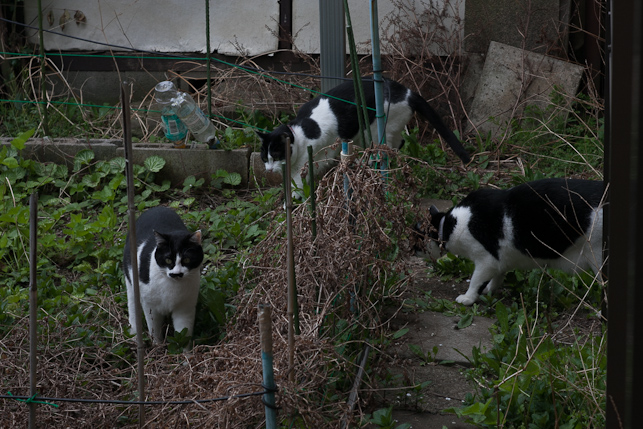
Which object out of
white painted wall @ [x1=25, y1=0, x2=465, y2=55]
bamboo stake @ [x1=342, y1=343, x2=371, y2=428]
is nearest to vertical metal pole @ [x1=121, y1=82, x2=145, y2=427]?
bamboo stake @ [x1=342, y1=343, x2=371, y2=428]

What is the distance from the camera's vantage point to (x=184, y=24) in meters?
6.95

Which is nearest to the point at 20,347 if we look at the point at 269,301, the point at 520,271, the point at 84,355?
the point at 84,355

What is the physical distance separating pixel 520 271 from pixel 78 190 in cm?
343

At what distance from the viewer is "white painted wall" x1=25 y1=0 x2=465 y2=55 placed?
6.73 meters

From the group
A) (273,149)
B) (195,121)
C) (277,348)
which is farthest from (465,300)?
(195,121)

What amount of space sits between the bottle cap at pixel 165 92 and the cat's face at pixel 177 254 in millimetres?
2822

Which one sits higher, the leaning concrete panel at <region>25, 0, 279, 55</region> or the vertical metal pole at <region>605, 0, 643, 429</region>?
the leaning concrete panel at <region>25, 0, 279, 55</region>

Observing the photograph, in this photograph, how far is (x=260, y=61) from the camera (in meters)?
6.85

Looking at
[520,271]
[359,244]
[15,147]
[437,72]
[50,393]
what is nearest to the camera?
[50,393]

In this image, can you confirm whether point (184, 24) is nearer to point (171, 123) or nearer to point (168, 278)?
point (171, 123)

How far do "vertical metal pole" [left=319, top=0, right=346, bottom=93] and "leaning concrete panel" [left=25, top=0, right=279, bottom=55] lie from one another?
1.81 metres

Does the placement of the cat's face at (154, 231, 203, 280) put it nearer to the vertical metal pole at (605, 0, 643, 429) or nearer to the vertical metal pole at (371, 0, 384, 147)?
the vertical metal pole at (371, 0, 384, 147)

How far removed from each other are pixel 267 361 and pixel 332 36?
3.68 meters

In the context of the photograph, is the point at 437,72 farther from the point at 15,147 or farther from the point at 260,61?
the point at 15,147
